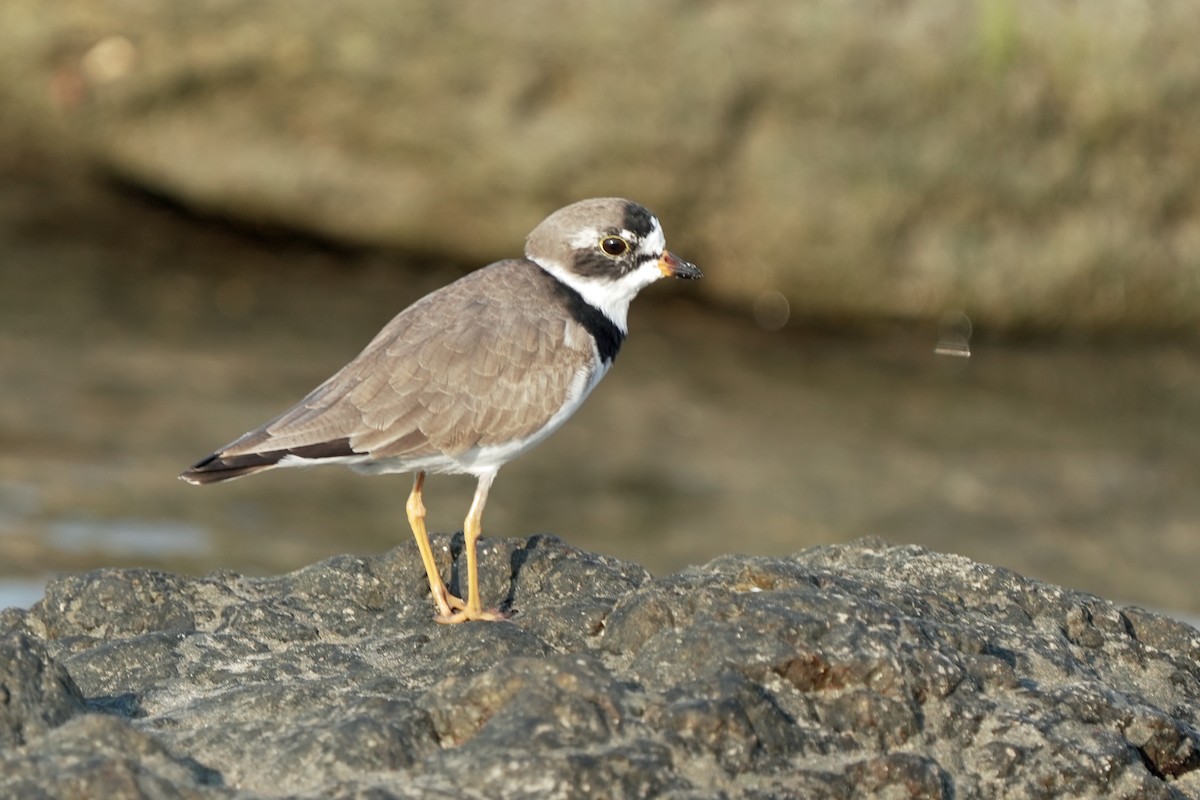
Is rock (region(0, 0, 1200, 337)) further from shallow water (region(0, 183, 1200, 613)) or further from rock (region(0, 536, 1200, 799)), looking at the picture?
rock (region(0, 536, 1200, 799))

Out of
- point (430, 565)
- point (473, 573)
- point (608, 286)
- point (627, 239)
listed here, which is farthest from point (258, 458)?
point (627, 239)

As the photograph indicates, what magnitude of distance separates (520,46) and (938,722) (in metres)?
8.59

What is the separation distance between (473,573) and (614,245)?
5.66 ft

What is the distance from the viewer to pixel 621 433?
11.9 meters

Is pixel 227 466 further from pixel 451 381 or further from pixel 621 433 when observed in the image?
pixel 621 433

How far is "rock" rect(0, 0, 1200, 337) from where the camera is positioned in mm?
12297

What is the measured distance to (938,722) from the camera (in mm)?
4645

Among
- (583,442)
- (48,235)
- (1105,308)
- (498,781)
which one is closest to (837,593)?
(498,781)

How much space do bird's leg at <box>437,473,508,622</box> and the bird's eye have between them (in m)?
1.14

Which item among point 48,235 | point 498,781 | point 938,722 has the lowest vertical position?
point 938,722

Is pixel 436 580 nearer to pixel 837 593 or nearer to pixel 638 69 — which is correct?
pixel 837 593

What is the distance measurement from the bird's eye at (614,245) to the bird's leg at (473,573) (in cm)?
114

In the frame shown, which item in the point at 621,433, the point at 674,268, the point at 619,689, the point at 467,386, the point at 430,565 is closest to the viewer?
the point at 619,689

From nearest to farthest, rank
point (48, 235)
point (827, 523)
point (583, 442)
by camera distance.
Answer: point (827, 523), point (583, 442), point (48, 235)
